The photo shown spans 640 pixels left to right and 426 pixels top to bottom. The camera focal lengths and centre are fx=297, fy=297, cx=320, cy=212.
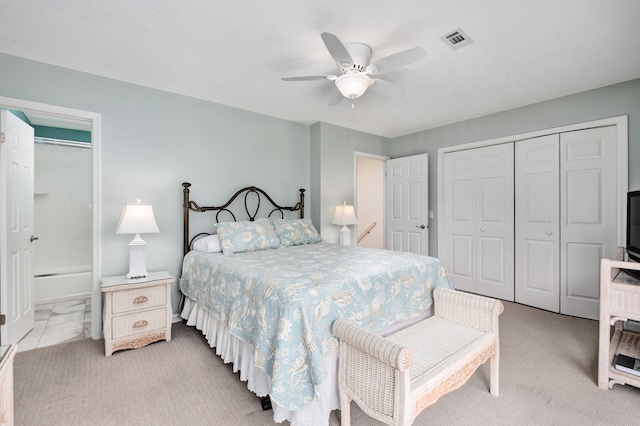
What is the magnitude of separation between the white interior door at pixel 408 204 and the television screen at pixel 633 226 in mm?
2250

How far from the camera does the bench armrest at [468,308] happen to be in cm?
191

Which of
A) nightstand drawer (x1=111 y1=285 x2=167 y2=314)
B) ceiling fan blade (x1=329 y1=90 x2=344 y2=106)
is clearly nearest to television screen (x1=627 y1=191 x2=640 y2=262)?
ceiling fan blade (x1=329 y1=90 x2=344 y2=106)

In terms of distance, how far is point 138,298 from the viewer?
256 centimetres

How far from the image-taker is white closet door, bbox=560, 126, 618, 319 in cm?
311

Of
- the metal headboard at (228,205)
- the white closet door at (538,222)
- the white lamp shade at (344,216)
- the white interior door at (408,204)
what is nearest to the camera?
the metal headboard at (228,205)

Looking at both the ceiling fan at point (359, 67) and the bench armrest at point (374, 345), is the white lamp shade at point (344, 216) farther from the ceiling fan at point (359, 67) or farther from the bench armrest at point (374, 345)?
the bench armrest at point (374, 345)

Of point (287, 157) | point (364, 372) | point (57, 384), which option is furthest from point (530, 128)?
point (57, 384)

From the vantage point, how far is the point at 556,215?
3459 millimetres

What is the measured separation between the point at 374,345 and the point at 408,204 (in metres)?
3.70

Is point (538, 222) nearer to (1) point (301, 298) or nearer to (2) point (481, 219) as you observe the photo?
(2) point (481, 219)

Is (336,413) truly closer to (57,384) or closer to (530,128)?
(57,384)

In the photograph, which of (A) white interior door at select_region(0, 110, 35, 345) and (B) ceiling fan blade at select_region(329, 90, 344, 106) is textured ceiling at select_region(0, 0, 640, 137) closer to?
(B) ceiling fan blade at select_region(329, 90, 344, 106)

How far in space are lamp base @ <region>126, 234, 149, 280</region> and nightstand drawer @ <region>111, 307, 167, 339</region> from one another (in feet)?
1.14

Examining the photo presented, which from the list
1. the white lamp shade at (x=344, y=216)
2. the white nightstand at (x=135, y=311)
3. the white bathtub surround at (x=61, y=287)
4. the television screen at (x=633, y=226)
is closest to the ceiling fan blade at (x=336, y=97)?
the white lamp shade at (x=344, y=216)
